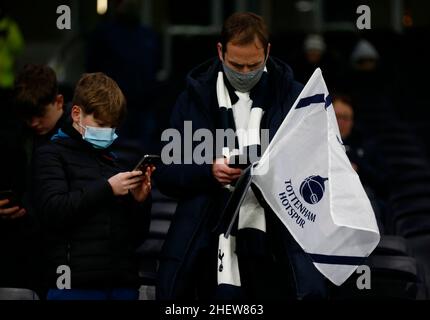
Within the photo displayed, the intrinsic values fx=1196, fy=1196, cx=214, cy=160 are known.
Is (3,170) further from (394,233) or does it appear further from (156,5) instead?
(156,5)

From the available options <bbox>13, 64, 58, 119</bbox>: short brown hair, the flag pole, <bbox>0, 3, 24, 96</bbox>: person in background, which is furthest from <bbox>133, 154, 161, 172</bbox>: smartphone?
<bbox>0, 3, 24, 96</bbox>: person in background

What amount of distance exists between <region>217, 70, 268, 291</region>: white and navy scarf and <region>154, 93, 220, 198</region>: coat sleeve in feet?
0.37

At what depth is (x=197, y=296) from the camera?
500 centimetres

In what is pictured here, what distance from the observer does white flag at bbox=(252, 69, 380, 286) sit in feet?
15.4

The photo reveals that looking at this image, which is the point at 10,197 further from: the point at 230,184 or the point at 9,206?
the point at 230,184

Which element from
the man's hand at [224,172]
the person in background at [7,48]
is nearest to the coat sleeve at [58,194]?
the man's hand at [224,172]

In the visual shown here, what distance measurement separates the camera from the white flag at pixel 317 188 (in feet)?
15.4

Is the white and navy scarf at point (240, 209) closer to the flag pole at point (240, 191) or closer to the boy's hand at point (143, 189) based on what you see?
the flag pole at point (240, 191)

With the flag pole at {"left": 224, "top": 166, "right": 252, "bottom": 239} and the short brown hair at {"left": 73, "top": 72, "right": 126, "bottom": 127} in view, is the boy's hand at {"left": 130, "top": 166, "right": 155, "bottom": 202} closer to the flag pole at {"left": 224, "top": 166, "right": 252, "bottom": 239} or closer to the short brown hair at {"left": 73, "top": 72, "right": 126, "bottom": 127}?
the short brown hair at {"left": 73, "top": 72, "right": 126, "bottom": 127}

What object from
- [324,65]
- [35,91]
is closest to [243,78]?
[35,91]

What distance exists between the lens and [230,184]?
16.0 ft

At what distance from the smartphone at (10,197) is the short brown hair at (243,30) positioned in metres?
1.09

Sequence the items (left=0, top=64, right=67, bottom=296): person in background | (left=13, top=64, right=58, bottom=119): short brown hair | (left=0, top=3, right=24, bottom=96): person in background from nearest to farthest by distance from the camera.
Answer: (left=0, top=64, right=67, bottom=296): person in background
(left=13, top=64, right=58, bottom=119): short brown hair
(left=0, top=3, right=24, bottom=96): person in background

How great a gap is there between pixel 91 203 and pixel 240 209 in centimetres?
61
